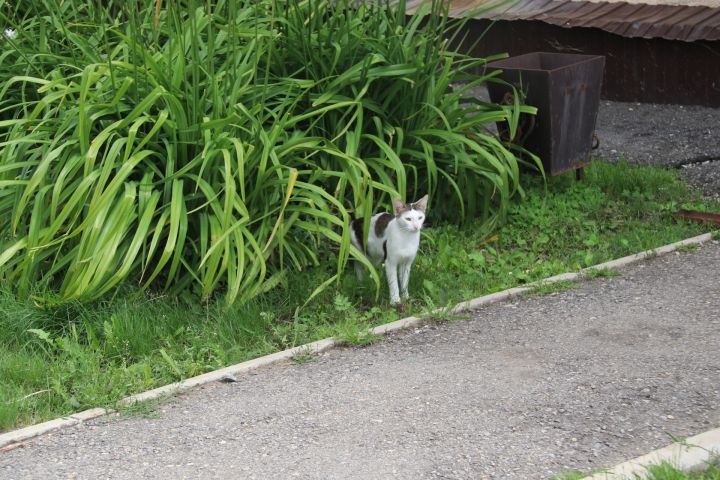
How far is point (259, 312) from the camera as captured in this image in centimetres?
545

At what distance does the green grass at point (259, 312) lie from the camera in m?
4.80

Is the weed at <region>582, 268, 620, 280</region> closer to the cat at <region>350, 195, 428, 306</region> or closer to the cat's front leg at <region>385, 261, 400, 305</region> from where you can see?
the cat at <region>350, 195, 428, 306</region>

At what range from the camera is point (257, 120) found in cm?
594

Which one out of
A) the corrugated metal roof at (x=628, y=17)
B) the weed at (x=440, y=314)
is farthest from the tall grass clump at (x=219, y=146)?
the corrugated metal roof at (x=628, y=17)

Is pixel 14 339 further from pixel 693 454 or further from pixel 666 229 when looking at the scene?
pixel 666 229

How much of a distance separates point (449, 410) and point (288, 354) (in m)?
0.99

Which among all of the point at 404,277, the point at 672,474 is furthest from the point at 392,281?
the point at 672,474

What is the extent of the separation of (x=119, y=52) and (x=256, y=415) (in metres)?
3.25

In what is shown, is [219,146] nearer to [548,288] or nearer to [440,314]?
[440,314]

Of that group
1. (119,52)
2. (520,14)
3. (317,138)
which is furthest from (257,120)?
(520,14)

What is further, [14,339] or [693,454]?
[14,339]

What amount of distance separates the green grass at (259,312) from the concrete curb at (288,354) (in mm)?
73

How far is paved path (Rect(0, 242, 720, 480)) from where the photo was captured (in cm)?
402

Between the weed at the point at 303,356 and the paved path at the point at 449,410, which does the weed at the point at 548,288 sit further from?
the weed at the point at 303,356
